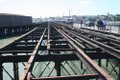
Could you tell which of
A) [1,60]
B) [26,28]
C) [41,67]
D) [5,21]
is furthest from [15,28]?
[1,60]

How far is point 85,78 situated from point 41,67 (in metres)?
14.1

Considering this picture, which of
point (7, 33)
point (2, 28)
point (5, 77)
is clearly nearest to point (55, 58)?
point (5, 77)

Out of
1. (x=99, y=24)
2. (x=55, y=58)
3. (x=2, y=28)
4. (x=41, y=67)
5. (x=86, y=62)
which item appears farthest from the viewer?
(x=2, y=28)

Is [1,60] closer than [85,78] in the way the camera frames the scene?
No

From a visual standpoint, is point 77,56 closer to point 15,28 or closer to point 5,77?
point 5,77

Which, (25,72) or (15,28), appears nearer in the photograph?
(25,72)

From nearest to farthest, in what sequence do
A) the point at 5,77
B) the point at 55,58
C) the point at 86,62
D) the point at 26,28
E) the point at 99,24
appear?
the point at 86,62
the point at 55,58
the point at 5,77
the point at 99,24
the point at 26,28

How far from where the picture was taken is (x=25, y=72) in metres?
5.48

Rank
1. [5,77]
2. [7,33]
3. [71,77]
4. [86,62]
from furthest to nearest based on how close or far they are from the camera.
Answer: [7,33]
[5,77]
[86,62]
[71,77]

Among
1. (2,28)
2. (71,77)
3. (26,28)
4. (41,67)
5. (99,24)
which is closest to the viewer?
(71,77)

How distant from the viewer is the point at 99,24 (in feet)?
121

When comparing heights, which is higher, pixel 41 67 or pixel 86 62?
pixel 86 62

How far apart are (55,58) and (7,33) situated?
148ft

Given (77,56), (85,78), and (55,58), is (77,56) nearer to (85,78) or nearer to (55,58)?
(55,58)
